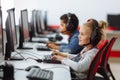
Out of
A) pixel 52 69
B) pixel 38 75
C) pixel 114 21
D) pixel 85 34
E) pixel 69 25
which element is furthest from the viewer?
pixel 114 21

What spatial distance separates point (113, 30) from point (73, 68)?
429cm

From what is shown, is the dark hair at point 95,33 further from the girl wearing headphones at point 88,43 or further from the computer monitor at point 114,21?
the computer monitor at point 114,21

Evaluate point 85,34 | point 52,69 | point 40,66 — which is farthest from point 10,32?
point 85,34

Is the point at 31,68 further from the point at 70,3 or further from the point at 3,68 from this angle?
the point at 70,3

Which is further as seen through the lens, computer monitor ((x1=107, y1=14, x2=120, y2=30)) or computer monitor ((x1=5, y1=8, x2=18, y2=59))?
computer monitor ((x1=107, y1=14, x2=120, y2=30))

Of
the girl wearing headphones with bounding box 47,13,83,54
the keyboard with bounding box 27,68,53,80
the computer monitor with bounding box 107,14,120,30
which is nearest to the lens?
the keyboard with bounding box 27,68,53,80

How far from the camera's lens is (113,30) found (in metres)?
6.43

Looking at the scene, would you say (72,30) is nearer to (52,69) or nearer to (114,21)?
(52,69)

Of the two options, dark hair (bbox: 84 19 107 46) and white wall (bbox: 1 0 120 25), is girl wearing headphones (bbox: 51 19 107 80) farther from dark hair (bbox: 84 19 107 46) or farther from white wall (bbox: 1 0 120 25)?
white wall (bbox: 1 0 120 25)

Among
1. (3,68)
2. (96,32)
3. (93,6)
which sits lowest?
(3,68)

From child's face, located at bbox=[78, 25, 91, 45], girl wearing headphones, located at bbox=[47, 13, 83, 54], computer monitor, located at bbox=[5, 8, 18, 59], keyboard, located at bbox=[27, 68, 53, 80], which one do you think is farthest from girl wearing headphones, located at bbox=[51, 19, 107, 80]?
girl wearing headphones, located at bbox=[47, 13, 83, 54]

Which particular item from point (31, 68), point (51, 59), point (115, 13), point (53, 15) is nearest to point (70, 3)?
point (53, 15)

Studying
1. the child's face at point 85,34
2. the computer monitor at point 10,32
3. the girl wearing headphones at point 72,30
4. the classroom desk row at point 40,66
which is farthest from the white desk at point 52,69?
the girl wearing headphones at point 72,30

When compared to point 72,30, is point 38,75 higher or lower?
lower
